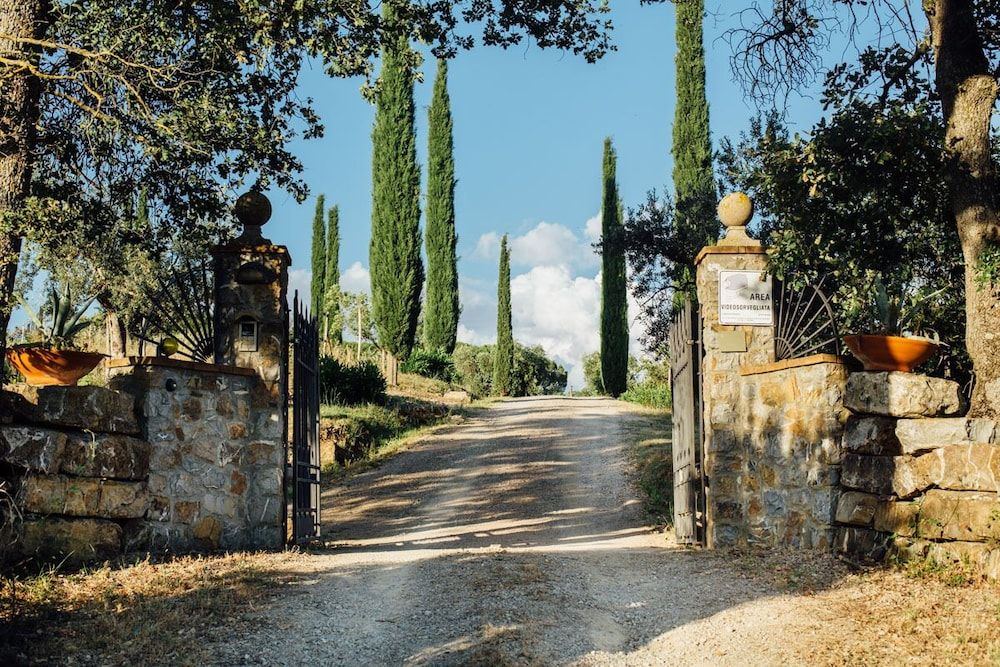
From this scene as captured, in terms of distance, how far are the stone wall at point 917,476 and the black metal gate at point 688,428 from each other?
5.81ft

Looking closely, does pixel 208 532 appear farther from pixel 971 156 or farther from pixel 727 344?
pixel 971 156

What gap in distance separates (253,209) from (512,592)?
16.6 ft

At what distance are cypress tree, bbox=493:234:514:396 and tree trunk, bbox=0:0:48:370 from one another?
29.3 m

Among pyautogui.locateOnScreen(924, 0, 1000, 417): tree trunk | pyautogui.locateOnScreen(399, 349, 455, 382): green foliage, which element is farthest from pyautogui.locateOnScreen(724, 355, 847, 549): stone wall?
pyautogui.locateOnScreen(399, 349, 455, 382): green foliage

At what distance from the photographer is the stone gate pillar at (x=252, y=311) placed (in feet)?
30.5

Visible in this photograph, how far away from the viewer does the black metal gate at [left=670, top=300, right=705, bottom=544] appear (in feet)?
30.9

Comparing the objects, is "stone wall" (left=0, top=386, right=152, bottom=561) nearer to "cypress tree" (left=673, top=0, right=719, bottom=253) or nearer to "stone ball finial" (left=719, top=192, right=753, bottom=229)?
"stone ball finial" (left=719, top=192, right=753, bottom=229)

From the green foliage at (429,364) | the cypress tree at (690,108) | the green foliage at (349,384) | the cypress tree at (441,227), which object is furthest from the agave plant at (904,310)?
the cypress tree at (441,227)

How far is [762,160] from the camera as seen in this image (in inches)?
404

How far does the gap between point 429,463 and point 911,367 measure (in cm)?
987

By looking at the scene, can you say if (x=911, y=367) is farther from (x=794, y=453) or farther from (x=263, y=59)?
(x=263, y=59)

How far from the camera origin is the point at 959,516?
7.13 meters

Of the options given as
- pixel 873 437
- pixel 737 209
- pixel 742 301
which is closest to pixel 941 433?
pixel 873 437

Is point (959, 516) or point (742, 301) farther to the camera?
point (742, 301)
